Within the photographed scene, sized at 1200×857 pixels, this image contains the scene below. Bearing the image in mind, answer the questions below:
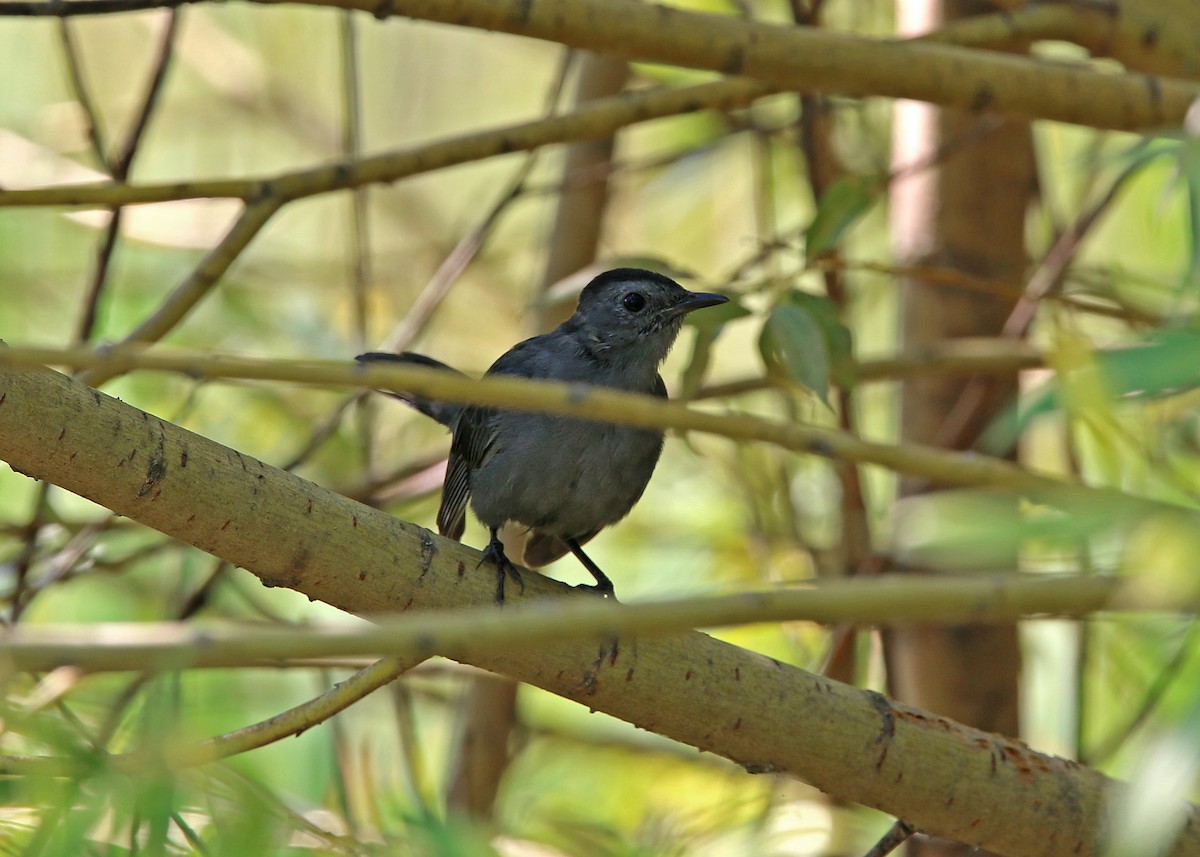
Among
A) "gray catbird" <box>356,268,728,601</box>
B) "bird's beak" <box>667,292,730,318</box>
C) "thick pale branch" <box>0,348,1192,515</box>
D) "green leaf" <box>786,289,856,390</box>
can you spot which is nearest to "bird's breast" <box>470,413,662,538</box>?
"gray catbird" <box>356,268,728,601</box>

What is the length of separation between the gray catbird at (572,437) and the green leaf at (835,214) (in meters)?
0.49

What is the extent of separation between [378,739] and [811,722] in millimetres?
4049

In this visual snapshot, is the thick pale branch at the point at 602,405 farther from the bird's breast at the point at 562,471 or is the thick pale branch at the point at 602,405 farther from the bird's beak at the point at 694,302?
the bird's beak at the point at 694,302

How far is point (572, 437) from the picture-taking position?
362 cm

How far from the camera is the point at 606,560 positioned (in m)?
6.11

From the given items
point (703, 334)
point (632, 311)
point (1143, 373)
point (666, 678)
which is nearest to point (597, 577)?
point (632, 311)

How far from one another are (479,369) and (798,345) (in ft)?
11.9

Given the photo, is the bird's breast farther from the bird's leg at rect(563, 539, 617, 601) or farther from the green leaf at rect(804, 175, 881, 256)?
the green leaf at rect(804, 175, 881, 256)

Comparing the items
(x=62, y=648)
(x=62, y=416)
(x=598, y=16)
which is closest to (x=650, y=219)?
(x=598, y=16)

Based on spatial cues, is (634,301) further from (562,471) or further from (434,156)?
(434,156)

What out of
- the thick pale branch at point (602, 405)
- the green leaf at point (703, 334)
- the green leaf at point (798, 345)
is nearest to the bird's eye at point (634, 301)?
the green leaf at point (703, 334)

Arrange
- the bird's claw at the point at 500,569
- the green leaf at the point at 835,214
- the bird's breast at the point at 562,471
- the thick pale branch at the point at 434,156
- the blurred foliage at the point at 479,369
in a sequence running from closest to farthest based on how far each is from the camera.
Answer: the blurred foliage at the point at 479,369 → the bird's claw at the point at 500,569 → the thick pale branch at the point at 434,156 → the green leaf at the point at 835,214 → the bird's breast at the point at 562,471

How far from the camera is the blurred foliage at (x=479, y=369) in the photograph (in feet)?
6.37

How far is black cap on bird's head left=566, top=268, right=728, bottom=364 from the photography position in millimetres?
4051
